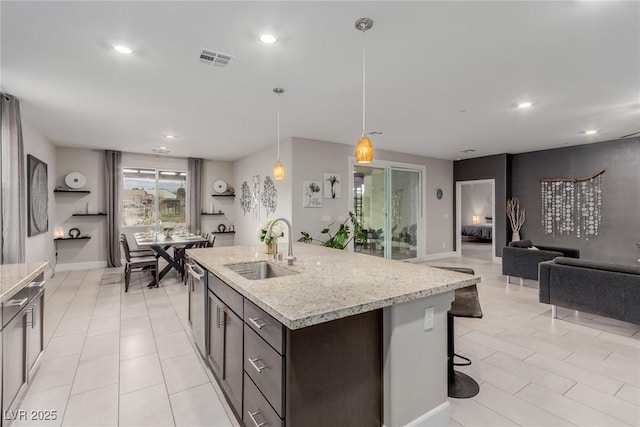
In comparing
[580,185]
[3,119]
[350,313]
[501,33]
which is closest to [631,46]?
[501,33]

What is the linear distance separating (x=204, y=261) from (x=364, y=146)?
5.33 ft

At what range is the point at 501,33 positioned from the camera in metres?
2.27

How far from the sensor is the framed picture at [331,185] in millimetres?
5898

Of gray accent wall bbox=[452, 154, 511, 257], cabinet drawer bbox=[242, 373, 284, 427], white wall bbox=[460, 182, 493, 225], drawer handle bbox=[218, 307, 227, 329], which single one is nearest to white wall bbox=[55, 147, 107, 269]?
drawer handle bbox=[218, 307, 227, 329]

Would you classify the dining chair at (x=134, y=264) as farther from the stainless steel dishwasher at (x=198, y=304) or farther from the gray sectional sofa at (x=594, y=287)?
the gray sectional sofa at (x=594, y=287)

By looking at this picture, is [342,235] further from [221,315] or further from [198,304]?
[221,315]

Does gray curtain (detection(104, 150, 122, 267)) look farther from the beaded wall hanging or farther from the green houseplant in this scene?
the beaded wall hanging

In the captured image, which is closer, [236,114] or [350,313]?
[350,313]

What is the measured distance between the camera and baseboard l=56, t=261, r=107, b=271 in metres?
6.46

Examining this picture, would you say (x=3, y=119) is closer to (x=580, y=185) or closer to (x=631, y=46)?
(x=631, y=46)

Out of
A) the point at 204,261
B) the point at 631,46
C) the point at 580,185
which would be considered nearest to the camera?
the point at 631,46

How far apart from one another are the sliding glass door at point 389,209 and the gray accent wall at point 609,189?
2623 millimetres

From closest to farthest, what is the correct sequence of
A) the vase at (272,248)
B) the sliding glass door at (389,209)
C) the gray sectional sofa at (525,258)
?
the vase at (272,248)
the gray sectional sofa at (525,258)
the sliding glass door at (389,209)

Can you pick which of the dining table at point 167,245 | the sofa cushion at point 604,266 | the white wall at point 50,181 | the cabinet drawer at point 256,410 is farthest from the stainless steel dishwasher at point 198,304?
the sofa cushion at point 604,266
